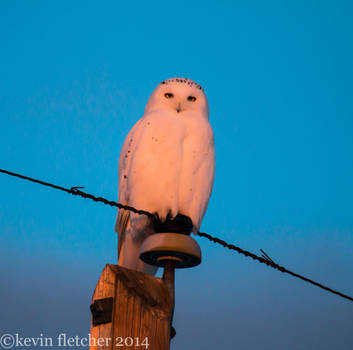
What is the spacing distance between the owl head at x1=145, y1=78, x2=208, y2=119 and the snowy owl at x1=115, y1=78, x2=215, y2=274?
120 mm

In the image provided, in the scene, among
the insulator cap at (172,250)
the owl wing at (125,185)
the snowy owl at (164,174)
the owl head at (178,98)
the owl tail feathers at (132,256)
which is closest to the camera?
the insulator cap at (172,250)

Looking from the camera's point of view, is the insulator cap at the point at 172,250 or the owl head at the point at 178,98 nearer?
the insulator cap at the point at 172,250

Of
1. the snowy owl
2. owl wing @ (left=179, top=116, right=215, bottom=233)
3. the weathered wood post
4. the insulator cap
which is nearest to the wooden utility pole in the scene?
the weathered wood post

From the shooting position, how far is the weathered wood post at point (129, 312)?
1.87 m

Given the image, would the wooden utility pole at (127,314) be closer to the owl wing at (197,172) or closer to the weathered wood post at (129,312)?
the weathered wood post at (129,312)

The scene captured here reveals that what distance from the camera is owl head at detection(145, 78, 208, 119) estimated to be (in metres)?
4.08

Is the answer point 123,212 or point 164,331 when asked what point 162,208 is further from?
point 164,331

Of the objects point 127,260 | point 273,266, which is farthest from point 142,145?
point 273,266

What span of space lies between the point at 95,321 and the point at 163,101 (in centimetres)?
248

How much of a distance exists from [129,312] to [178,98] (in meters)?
2.47

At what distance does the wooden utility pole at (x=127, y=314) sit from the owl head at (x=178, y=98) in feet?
7.14

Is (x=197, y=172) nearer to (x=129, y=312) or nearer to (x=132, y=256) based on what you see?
(x=132, y=256)

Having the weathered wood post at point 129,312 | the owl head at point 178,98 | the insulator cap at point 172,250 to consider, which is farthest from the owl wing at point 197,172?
the weathered wood post at point 129,312

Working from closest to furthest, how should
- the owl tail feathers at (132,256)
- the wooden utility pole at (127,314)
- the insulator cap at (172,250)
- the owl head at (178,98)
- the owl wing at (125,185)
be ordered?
1. the wooden utility pole at (127,314)
2. the insulator cap at (172,250)
3. the owl tail feathers at (132,256)
4. the owl wing at (125,185)
5. the owl head at (178,98)
